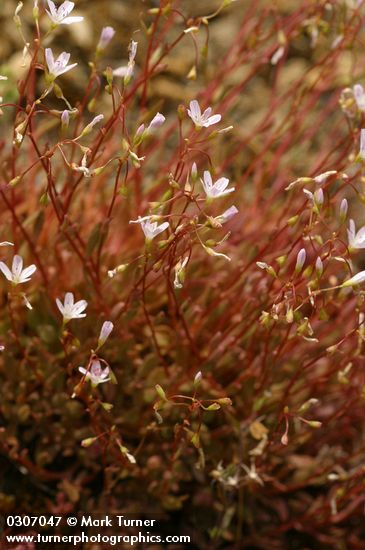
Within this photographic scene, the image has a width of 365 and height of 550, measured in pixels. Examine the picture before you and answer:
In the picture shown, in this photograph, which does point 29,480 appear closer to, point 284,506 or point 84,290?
point 84,290

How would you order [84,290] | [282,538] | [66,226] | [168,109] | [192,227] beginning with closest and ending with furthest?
[192,227]
[66,226]
[84,290]
[282,538]
[168,109]

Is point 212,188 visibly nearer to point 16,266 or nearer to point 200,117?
point 200,117

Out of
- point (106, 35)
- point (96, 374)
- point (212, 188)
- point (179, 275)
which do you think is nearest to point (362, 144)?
point (212, 188)

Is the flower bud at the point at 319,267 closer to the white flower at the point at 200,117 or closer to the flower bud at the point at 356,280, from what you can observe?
the flower bud at the point at 356,280

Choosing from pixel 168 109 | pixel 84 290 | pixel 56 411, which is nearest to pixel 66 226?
pixel 84 290

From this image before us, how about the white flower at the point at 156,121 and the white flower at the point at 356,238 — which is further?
the white flower at the point at 356,238

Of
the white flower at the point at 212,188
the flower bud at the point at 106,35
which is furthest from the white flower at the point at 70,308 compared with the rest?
the flower bud at the point at 106,35

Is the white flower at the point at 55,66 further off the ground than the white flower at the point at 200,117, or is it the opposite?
the white flower at the point at 55,66

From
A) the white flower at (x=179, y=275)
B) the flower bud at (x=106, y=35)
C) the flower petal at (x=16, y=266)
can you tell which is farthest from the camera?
the flower bud at (x=106, y=35)

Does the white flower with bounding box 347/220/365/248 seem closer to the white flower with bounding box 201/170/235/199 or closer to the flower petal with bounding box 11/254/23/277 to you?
the white flower with bounding box 201/170/235/199
